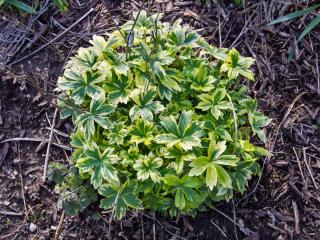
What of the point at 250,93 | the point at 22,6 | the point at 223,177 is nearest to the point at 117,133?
the point at 223,177

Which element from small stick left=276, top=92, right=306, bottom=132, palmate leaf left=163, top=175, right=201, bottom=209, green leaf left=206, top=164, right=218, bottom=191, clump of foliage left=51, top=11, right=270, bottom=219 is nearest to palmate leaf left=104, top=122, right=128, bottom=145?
clump of foliage left=51, top=11, right=270, bottom=219

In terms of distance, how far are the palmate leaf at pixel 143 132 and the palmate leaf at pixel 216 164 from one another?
21 centimetres

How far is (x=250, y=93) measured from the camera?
2.38 meters

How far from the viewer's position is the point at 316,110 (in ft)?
7.73

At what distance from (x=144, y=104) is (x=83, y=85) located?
278 mm

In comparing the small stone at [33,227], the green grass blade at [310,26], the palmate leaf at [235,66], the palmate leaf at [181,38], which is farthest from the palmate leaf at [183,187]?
the green grass blade at [310,26]

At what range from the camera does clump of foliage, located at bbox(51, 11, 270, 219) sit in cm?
187

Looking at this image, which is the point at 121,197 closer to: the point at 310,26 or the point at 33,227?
the point at 33,227

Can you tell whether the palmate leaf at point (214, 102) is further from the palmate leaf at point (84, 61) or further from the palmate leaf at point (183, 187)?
the palmate leaf at point (84, 61)

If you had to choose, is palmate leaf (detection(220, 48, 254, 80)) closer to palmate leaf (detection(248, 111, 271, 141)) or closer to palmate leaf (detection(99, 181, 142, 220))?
palmate leaf (detection(248, 111, 271, 141))

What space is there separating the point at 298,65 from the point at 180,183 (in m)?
1.01

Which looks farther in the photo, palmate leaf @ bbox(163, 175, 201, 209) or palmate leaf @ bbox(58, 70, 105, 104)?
palmate leaf @ bbox(58, 70, 105, 104)

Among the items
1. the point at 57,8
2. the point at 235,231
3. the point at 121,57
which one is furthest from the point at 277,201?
the point at 57,8

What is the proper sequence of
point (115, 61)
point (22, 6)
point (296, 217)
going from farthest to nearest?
point (22, 6)
point (296, 217)
point (115, 61)
